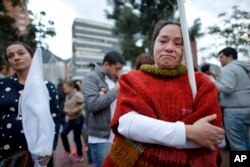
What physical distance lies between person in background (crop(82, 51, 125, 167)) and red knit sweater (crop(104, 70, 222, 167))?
1571mm

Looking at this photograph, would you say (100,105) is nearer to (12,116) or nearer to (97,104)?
(97,104)

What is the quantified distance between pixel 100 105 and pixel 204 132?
6.00 ft

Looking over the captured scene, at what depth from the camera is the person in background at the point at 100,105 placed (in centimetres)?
304

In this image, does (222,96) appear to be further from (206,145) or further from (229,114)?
(206,145)

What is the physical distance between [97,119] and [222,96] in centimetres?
224

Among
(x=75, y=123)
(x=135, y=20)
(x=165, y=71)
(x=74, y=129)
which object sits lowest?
(x=74, y=129)

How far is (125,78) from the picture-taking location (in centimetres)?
147

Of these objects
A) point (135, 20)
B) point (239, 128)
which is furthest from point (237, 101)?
point (135, 20)

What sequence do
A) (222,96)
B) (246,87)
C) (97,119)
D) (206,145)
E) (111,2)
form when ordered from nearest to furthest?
(206,145)
(97,119)
(246,87)
(222,96)
(111,2)

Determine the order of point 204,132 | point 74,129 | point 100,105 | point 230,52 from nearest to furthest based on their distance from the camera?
1. point 204,132
2. point 100,105
3. point 230,52
4. point 74,129

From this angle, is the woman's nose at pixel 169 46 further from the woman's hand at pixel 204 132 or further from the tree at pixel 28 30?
the tree at pixel 28 30

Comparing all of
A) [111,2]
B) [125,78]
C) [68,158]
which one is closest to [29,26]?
[68,158]

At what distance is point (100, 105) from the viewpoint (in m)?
3.03

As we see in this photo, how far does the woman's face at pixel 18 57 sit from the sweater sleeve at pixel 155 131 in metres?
1.52
